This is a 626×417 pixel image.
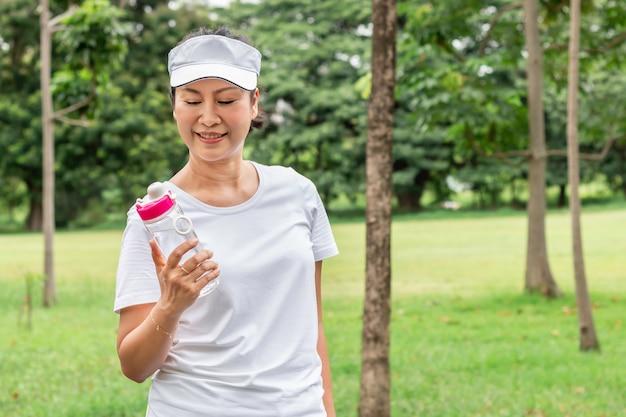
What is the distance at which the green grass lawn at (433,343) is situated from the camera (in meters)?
6.33

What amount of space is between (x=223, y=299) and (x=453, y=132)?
994 cm

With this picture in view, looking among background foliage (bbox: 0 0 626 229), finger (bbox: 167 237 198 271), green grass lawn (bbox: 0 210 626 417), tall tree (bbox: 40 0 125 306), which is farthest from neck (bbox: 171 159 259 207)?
background foliage (bbox: 0 0 626 229)

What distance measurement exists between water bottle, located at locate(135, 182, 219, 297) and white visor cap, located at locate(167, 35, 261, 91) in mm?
239

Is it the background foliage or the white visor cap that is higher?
the background foliage

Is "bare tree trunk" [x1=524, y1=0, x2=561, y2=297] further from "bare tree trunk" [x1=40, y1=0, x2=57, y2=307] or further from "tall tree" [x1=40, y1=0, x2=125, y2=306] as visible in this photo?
"bare tree trunk" [x1=40, y1=0, x2=57, y2=307]

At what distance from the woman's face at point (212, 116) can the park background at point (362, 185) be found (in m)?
0.45

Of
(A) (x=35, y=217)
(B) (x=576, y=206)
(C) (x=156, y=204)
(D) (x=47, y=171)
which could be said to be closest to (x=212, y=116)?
(C) (x=156, y=204)

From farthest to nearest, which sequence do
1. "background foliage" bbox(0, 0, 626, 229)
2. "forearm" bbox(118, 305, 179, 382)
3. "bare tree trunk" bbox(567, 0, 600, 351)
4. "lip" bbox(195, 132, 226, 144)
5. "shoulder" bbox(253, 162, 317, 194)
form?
1. "background foliage" bbox(0, 0, 626, 229)
2. "bare tree trunk" bbox(567, 0, 600, 351)
3. "shoulder" bbox(253, 162, 317, 194)
4. "lip" bbox(195, 132, 226, 144)
5. "forearm" bbox(118, 305, 179, 382)

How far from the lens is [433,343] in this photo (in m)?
8.68

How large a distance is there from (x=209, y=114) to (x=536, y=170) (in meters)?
10.0

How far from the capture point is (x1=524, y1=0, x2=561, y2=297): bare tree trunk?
1124 centimetres

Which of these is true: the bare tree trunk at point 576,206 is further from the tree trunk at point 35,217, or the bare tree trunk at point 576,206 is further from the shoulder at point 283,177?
the tree trunk at point 35,217

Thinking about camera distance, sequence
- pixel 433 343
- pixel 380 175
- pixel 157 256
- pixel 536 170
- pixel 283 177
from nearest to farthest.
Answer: pixel 157 256 → pixel 283 177 → pixel 380 175 → pixel 433 343 → pixel 536 170

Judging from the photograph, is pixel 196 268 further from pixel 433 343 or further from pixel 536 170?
pixel 536 170
